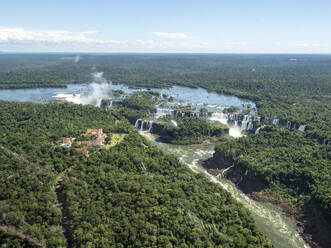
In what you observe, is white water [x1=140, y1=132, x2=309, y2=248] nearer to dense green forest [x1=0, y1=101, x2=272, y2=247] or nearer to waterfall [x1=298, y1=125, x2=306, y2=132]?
dense green forest [x1=0, y1=101, x2=272, y2=247]

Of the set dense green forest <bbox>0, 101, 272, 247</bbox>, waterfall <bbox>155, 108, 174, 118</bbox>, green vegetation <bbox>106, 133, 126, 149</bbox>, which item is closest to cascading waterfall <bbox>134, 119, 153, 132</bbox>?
waterfall <bbox>155, 108, 174, 118</bbox>

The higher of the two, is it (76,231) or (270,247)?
(76,231)

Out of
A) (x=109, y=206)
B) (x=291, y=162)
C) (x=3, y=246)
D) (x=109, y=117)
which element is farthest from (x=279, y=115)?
(x=3, y=246)

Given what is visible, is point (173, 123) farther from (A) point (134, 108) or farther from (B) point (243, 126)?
(A) point (134, 108)

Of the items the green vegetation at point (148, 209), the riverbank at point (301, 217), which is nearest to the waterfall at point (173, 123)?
the riverbank at point (301, 217)

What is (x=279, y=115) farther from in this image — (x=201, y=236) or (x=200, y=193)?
(x=201, y=236)

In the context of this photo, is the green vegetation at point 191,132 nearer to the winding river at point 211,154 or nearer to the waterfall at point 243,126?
the winding river at point 211,154
